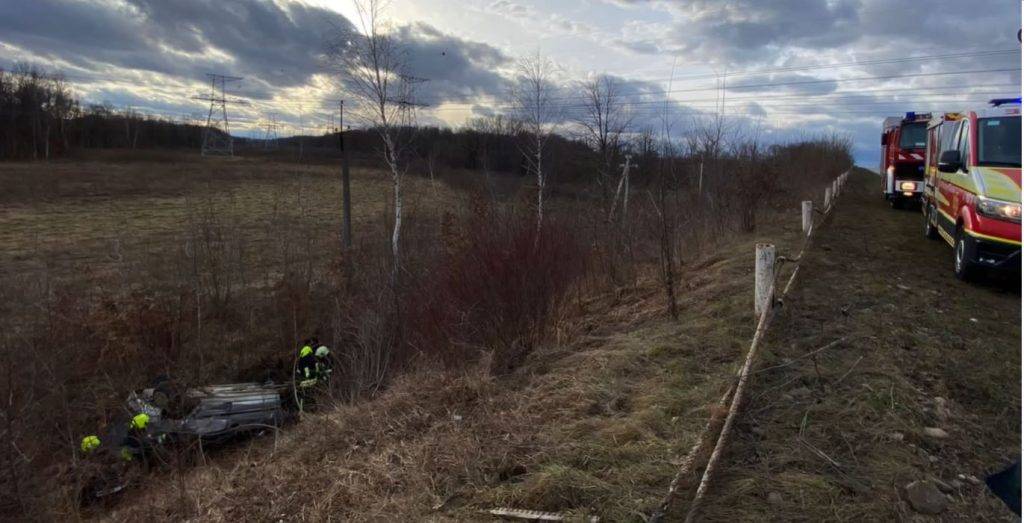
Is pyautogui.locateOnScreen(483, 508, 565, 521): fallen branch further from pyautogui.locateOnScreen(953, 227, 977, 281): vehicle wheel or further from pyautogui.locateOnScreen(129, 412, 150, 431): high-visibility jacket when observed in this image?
pyautogui.locateOnScreen(953, 227, 977, 281): vehicle wheel

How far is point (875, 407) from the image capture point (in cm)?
422

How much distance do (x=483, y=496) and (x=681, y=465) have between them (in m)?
1.19

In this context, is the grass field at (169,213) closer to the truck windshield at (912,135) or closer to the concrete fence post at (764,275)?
the concrete fence post at (764,275)

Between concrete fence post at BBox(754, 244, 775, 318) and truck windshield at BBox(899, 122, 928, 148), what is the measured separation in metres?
17.0

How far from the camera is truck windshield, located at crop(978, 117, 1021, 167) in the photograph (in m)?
8.01

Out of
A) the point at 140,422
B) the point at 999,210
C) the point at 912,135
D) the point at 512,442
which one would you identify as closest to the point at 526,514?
the point at 512,442

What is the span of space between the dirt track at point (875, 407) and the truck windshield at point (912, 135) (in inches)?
537

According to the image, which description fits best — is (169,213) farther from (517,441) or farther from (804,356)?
(804,356)

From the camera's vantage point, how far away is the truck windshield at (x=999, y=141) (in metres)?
8.01

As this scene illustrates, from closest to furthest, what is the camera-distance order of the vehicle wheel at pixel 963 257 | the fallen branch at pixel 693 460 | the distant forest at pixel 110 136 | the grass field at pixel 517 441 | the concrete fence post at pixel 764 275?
the fallen branch at pixel 693 460 < the grass field at pixel 517 441 < the concrete fence post at pixel 764 275 < the vehicle wheel at pixel 963 257 < the distant forest at pixel 110 136

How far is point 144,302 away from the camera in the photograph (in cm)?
1344

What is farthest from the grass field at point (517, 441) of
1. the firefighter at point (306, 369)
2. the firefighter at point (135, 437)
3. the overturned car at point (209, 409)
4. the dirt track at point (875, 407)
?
the firefighter at point (306, 369)

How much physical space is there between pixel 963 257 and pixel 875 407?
5.48 metres

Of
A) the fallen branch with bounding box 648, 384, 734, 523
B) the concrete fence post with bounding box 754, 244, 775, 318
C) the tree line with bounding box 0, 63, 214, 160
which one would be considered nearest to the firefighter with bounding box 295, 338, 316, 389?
the concrete fence post with bounding box 754, 244, 775, 318
